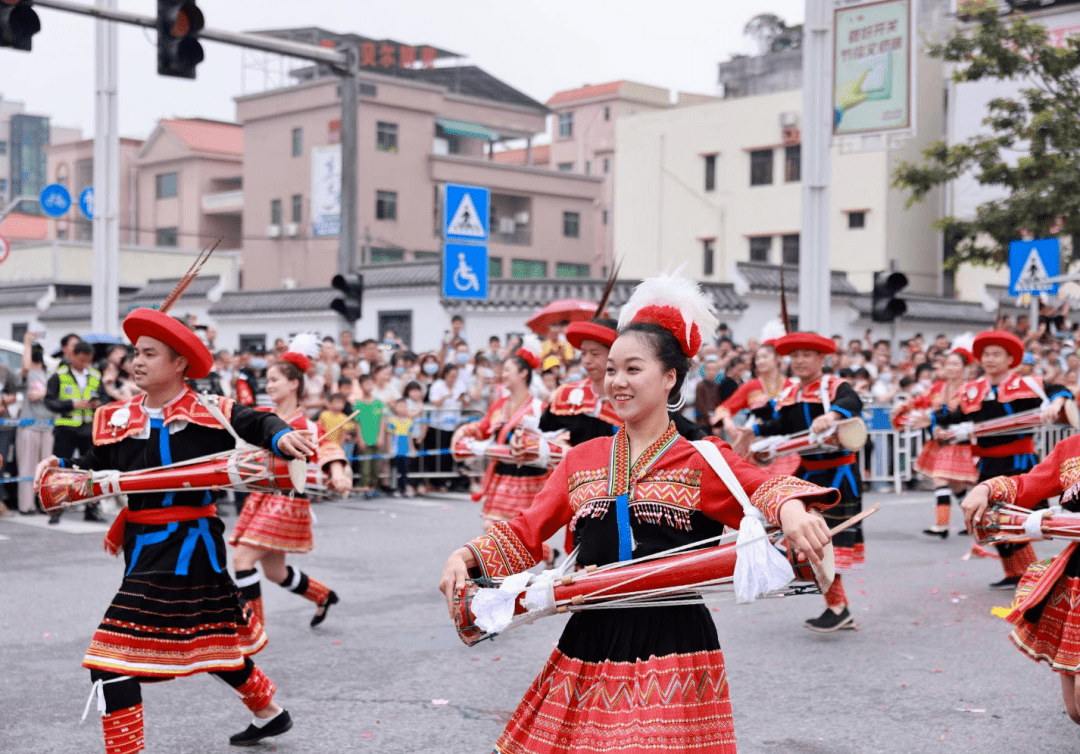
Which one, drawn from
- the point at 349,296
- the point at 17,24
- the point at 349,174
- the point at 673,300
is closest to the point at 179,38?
the point at 17,24

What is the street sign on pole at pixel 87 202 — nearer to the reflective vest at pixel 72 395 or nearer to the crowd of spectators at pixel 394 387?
the crowd of spectators at pixel 394 387

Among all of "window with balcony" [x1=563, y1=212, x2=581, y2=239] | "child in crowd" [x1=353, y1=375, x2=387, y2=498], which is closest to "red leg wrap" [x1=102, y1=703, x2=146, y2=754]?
"child in crowd" [x1=353, y1=375, x2=387, y2=498]

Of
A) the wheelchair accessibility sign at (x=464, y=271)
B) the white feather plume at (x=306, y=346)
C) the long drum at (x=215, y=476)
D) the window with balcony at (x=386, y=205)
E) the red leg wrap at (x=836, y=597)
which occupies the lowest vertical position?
the red leg wrap at (x=836, y=597)

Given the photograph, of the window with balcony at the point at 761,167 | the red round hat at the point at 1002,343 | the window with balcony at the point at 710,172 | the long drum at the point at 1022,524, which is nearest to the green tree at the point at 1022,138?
the window with balcony at the point at 761,167

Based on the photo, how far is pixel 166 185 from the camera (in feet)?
174

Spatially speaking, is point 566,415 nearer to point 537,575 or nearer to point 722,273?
point 537,575

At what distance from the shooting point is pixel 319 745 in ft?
18.0

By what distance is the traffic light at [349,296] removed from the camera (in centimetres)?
1514

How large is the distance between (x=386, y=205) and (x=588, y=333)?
39.9 metres

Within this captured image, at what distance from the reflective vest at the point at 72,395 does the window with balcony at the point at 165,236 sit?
41.8m

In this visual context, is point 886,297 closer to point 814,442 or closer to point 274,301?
point 814,442

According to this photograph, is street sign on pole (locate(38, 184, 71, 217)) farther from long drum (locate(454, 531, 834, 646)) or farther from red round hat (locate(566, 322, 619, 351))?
long drum (locate(454, 531, 834, 646))

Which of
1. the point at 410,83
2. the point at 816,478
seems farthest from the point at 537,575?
the point at 410,83

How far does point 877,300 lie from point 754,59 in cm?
3507
